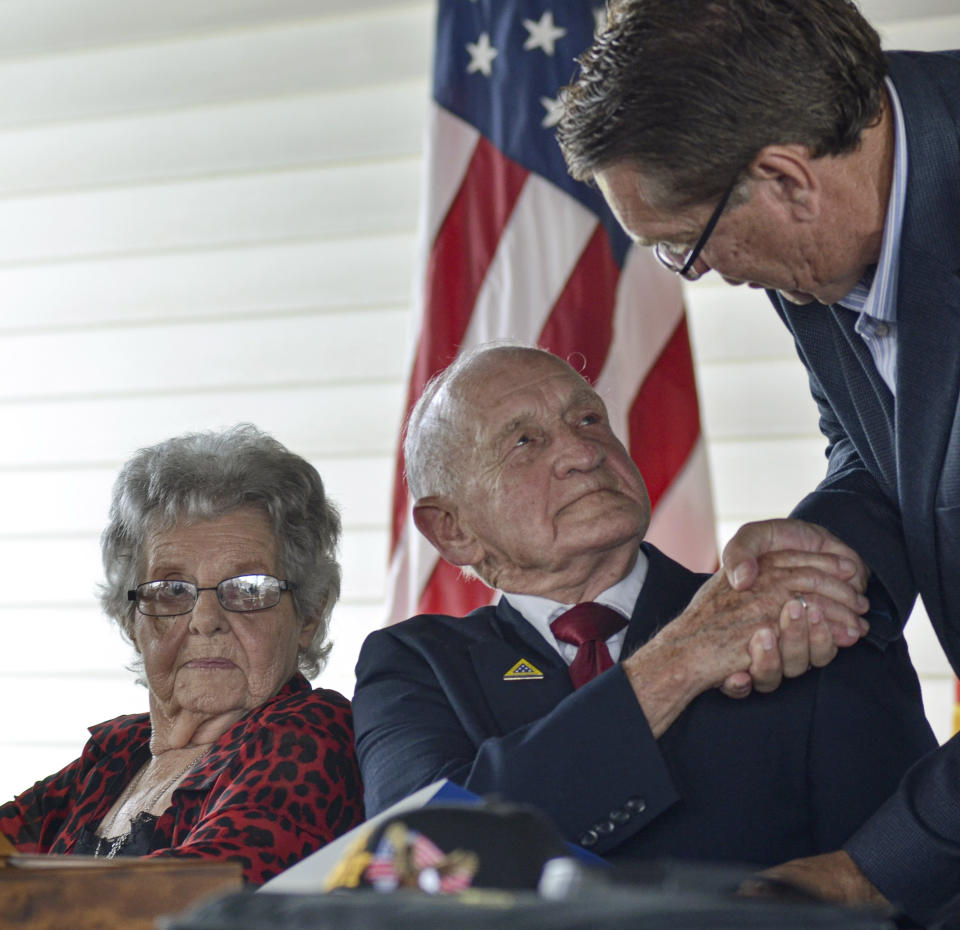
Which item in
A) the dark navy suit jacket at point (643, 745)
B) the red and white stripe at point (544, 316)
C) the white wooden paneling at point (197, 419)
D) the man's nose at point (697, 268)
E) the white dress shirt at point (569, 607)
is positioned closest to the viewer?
the dark navy suit jacket at point (643, 745)

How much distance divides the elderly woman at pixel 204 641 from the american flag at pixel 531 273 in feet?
3.11

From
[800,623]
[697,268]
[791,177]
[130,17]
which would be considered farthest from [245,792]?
[130,17]

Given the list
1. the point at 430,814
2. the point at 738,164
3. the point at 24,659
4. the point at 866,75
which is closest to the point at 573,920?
the point at 430,814

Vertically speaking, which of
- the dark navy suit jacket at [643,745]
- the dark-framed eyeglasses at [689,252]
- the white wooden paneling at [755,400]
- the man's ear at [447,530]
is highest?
the dark-framed eyeglasses at [689,252]

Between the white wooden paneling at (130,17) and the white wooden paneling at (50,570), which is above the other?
the white wooden paneling at (130,17)

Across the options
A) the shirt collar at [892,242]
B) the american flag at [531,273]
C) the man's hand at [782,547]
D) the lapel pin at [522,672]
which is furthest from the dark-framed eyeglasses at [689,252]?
the american flag at [531,273]

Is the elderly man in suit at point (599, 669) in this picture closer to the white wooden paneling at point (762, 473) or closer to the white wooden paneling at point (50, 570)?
the white wooden paneling at point (762, 473)

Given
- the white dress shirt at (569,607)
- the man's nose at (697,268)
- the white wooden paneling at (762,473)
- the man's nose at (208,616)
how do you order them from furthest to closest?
the white wooden paneling at (762,473) < the man's nose at (208,616) < the white dress shirt at (569,607) < the man's nose at (697,268)

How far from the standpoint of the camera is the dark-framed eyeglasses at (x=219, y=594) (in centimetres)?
208

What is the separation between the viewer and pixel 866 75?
1.52 meters

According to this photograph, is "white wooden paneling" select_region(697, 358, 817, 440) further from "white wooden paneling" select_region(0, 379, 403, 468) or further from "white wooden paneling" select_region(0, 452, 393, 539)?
"white wooden paneling" select_region(0, 452, 393, 539)

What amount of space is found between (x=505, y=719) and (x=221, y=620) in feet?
1.78

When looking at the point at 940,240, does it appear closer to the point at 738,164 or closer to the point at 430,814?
the point at 738,164

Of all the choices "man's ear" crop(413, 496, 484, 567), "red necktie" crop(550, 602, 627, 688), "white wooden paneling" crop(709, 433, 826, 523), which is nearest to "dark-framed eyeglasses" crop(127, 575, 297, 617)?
"man's ear" crop(413, 496, 484, 567)
